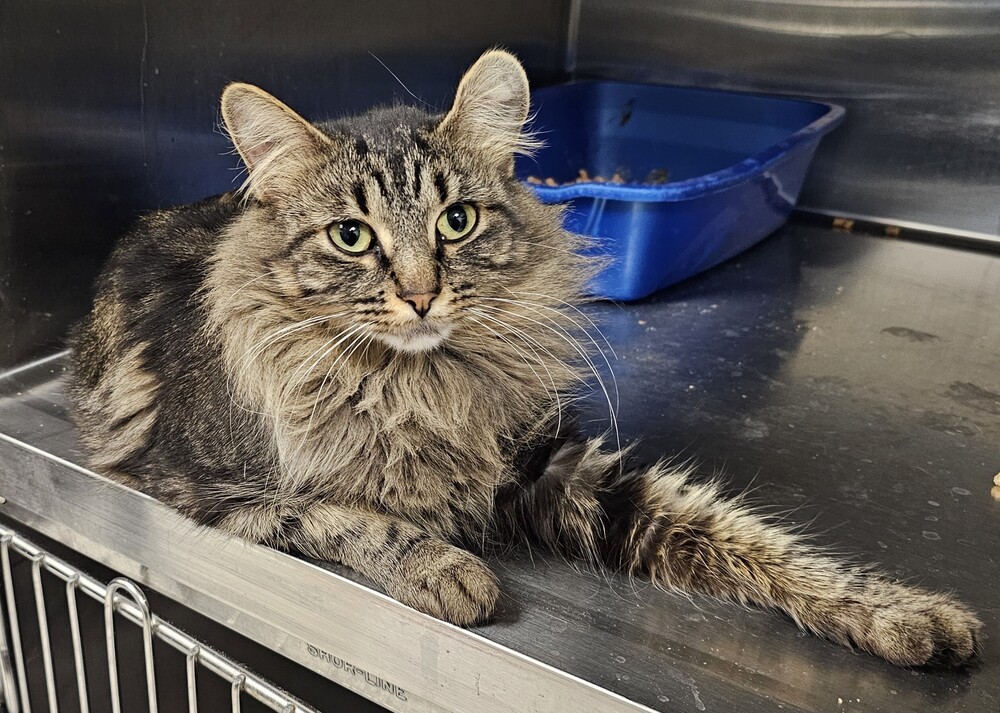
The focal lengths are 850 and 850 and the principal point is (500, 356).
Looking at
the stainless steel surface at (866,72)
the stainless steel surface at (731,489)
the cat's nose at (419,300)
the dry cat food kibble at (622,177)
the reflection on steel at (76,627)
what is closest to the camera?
the stainless steel surface at (731,489)

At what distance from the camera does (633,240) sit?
1709mm

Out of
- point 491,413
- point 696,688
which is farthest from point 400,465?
point 696,688

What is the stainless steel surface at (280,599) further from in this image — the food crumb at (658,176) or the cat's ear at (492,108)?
the food crumb at (658,176)

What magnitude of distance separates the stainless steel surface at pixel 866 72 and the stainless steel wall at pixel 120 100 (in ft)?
2.82

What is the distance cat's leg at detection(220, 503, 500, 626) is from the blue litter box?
2.61 ft

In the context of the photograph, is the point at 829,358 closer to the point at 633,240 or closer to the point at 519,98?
the point at 633,240

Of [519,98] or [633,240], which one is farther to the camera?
[633,240]

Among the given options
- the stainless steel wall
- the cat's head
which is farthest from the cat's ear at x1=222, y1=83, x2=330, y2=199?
the stainless steel wall

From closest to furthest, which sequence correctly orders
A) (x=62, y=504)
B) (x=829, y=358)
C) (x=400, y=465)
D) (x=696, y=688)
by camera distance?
(x=696, y=688) → (x=400, y=465) → (x=62, y=504) → (x=829, y=358)

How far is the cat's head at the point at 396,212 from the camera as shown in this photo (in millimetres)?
978

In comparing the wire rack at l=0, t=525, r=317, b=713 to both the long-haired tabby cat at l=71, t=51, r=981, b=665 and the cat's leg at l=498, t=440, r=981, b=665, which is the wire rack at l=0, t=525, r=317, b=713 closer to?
the long-haired tabby cat at l=71, t=51, r=981, b=665

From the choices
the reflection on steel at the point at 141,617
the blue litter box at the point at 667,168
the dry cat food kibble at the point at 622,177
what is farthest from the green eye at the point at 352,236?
the dry cat food kibble at the point at 622,177

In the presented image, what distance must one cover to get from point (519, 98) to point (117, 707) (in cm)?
95

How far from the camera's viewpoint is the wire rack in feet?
3.15
